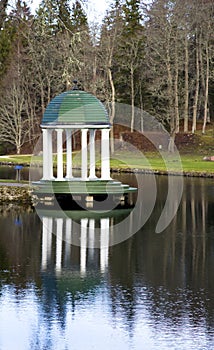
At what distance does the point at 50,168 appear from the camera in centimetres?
3781

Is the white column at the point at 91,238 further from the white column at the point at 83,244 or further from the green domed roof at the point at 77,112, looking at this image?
the green domed roof at the point at 77,112

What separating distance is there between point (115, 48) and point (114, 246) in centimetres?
4576

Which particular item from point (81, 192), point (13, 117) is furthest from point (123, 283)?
point (13, 117)

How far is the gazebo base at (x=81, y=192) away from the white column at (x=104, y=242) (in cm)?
537

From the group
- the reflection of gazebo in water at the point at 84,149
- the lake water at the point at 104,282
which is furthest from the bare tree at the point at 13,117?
the lake water at the point at 104,282

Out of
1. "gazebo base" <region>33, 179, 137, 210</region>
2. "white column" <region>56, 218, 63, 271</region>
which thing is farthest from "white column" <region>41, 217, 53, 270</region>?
"gazebo base" <region>33, 179, 137, 210</region>

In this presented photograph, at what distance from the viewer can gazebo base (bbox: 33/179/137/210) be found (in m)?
36.0

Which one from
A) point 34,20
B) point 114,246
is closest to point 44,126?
point 114,246

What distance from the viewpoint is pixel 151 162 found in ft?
197

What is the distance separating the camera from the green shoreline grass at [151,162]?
53.5 meters

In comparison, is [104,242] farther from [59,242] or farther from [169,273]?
[169,273]

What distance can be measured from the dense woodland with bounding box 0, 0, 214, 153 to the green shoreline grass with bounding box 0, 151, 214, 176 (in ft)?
9.18

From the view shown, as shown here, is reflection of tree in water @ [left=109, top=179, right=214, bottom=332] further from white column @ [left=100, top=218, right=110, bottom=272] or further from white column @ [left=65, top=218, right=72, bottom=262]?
white column @ [left=65, top=218, right=72, bottom=262]

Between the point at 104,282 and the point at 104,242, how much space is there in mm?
5971
